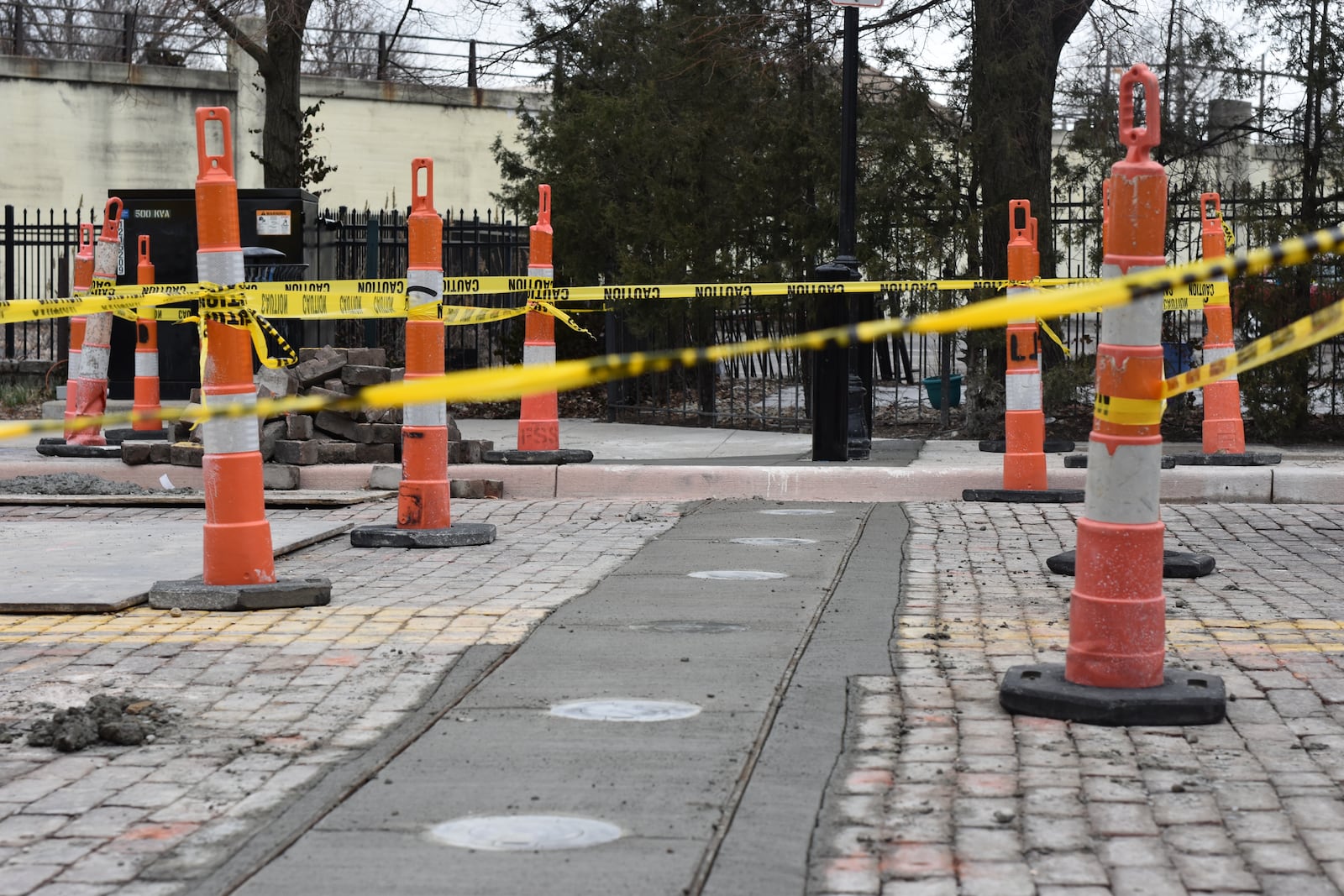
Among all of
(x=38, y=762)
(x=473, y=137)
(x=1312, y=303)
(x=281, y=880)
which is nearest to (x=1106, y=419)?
(x=281, y=880)

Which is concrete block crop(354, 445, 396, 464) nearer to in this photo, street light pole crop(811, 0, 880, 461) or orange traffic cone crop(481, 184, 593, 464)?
orange traffic cone crop(481, 184, 593, 464)

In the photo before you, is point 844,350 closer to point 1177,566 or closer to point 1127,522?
point 1177,566

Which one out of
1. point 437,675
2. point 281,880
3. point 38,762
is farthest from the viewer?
point 437,675

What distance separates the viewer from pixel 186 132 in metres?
30.1

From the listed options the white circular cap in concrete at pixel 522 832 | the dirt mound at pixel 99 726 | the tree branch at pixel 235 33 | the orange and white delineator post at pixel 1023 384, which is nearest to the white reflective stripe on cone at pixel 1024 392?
the orange and white delineator post at pixel 1023 384

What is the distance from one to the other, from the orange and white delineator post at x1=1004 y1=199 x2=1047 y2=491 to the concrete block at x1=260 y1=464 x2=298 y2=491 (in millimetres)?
4834

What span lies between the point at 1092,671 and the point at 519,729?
1.71 meters

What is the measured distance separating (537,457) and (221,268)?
484 centimetres

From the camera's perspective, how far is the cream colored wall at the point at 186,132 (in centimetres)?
2903

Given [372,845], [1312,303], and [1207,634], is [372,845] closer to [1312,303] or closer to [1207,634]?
[1207,634]

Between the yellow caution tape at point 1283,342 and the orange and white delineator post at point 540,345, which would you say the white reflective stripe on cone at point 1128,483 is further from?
the orange and white delineator post at point 540,345

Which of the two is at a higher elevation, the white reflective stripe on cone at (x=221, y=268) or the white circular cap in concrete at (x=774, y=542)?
the white reflective stripe on cone at (x=221, y=268)

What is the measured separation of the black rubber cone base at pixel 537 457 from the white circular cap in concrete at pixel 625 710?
6.64m

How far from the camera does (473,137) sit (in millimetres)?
31719
